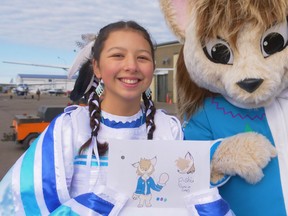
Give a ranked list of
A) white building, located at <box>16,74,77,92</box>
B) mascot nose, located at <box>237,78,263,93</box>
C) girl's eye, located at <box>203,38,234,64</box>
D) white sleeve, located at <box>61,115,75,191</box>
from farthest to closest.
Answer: white building, located at <box>16,74,77,92</box> → girl's eye, located at <box>203,38,234,64</box> → mascot nose, located at <box>237,78,263,93</box> → white sleeve, located at <box>61,115,75,191</box>

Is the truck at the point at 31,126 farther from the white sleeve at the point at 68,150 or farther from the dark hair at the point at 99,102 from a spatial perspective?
the white sleeve at the point at 68,150

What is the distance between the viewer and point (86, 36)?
191cm

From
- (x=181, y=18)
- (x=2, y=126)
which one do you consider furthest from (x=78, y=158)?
(x=2, y=126)

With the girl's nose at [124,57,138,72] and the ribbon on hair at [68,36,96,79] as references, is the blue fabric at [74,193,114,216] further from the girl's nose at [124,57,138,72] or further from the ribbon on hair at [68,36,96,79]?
the ribbon on hair at [68,36,96,79]

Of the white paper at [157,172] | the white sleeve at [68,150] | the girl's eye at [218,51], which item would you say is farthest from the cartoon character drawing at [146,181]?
the girl's eye at [218,51]

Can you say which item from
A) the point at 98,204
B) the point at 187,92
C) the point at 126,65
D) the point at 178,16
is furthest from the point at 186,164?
the point at 178,16

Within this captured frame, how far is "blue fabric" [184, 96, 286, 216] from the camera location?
5.42 ft

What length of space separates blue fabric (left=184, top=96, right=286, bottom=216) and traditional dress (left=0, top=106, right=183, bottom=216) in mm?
469

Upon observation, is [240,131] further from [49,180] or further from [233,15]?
[49,180]

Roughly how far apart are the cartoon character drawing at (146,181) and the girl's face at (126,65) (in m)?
0.31

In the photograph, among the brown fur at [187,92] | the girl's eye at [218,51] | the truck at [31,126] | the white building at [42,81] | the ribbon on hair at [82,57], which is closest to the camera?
the girl's eye at [218,51]

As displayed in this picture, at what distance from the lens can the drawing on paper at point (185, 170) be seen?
134 centimetres

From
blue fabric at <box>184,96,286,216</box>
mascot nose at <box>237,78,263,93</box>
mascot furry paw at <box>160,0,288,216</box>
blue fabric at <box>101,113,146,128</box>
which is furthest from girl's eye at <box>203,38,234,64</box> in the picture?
blue fabric at <box>101,113,146,128</box>

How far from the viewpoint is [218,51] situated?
1693mm
